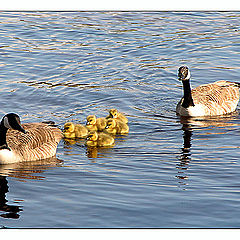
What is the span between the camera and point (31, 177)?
11.8 meters

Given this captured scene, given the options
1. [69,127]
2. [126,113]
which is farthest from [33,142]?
[126,113]

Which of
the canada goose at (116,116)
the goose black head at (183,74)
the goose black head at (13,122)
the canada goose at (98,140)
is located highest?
the goose black head at (183,74)

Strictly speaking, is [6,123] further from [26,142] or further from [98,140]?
[98,140]

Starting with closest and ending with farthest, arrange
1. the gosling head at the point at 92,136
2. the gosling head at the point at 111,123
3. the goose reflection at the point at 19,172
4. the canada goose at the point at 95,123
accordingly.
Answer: the goose reflection at the point at 19,172 < the gosling head at the point at 92,136 < the gosling head at the point at 111,123 < the canada goose at the point at 95,123

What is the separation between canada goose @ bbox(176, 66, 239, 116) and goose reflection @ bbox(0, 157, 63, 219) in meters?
4.63

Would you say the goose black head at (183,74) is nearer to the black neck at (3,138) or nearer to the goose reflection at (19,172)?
the goose reflection at (19,172)

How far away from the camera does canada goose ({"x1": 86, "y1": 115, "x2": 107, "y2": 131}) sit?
14291mm

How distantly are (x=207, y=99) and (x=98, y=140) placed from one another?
13.7 feet

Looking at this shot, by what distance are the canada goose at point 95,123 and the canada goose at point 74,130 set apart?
20 cm

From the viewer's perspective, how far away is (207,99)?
1645 cm

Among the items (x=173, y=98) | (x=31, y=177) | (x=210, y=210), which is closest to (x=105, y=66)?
(x=173, y=98)

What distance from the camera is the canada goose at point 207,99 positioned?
16078mm

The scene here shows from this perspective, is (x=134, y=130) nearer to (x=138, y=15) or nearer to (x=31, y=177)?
(x=31, y=177)

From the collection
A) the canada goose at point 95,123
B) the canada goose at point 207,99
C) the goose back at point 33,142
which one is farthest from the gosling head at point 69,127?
the canada goose at point 207,99
